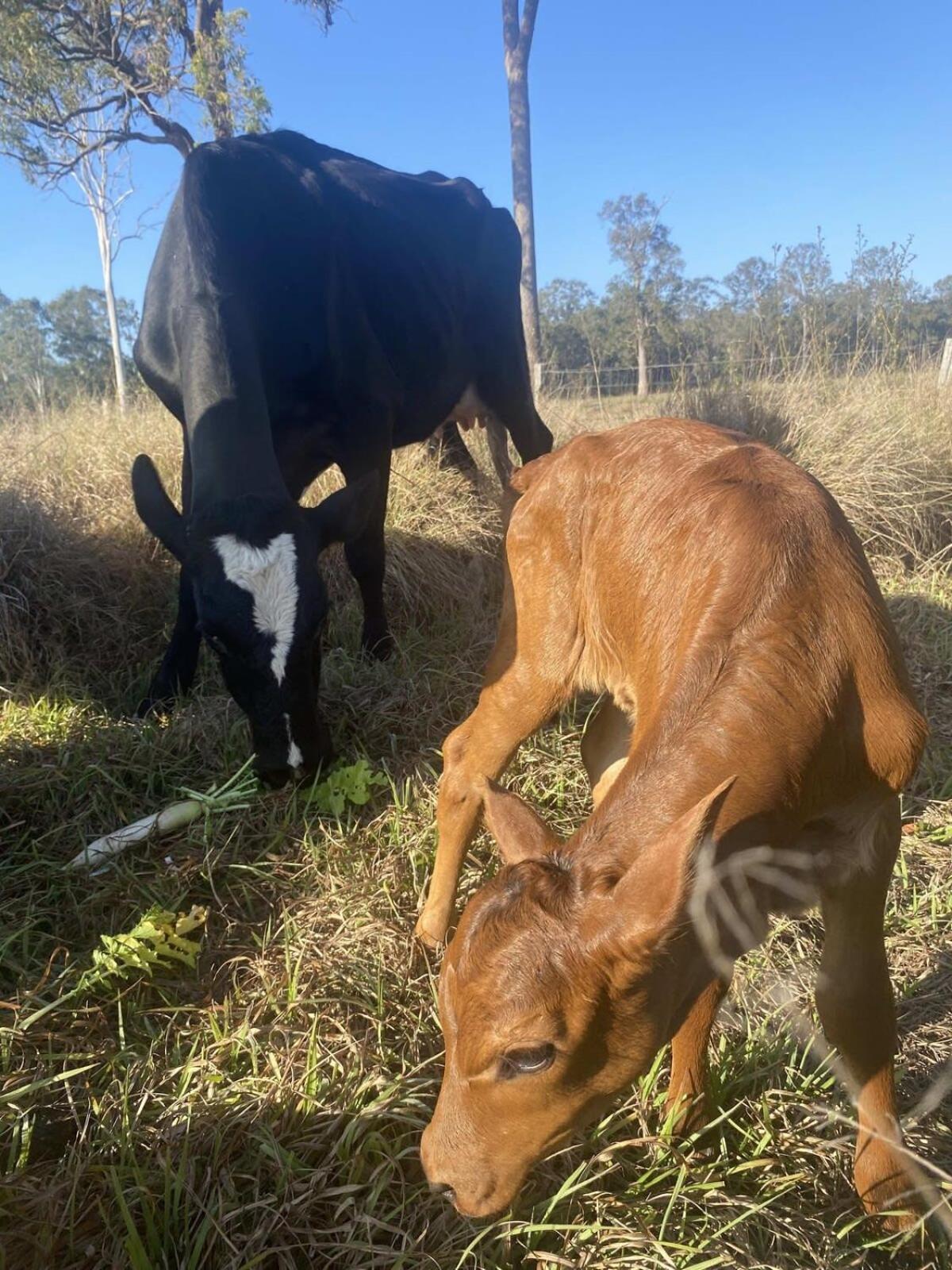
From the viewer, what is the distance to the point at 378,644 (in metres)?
5.11

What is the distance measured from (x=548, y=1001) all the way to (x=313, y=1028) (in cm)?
119

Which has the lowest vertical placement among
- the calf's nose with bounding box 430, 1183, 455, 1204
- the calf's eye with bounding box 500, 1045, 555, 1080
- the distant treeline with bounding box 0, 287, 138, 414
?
the calf's nose with bounding box 430, 1183, 455, 1204

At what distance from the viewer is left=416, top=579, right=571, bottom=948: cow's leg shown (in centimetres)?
293

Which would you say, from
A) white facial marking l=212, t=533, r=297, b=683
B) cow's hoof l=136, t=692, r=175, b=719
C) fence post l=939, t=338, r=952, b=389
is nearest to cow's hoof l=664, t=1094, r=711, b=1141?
white facial marking l=212, t=533, r=297, b=683

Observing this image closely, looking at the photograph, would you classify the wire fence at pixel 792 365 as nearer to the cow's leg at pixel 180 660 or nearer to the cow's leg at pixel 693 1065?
the cow's leg at pixel 180 660

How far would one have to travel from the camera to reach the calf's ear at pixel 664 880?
4.80 feet

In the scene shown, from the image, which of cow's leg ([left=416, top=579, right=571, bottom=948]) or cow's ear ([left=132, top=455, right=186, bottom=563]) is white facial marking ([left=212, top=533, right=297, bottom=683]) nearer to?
cow's ear ([left=132, top=455, right=186, bottom=563])

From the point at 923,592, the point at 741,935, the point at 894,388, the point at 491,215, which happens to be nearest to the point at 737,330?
the point at 894,388

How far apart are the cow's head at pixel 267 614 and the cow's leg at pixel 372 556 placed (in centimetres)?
127

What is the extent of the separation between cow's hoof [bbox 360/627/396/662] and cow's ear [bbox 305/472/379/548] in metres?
1.17

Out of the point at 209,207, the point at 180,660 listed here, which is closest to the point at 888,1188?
the point at 180,660

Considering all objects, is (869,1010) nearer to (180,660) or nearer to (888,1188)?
(888,1188)

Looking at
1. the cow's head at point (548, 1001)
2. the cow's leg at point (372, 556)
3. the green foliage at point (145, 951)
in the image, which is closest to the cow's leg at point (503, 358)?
the cow's leg at point (372, 556)

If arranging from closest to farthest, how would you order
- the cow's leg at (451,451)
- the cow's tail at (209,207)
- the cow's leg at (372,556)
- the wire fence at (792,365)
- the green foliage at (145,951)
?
the green foliage at (145,951)
the cow's tail at (209,207)
the cow's leg at (372,556)
the cow's leg at (451,451)
the wire fence at (792,365)
